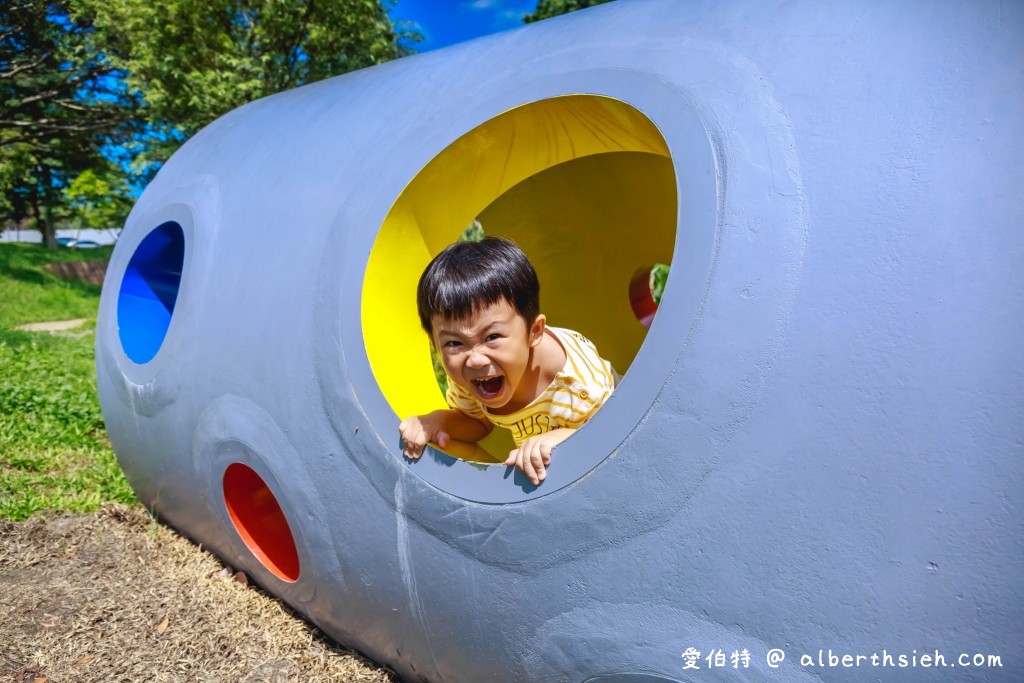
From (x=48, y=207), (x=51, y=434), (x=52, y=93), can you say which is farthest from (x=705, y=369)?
(x=48, y=207)

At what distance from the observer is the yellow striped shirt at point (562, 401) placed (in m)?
2.18

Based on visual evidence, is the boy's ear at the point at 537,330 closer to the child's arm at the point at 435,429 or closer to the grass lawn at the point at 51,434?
the child's arm at the point at 435,429

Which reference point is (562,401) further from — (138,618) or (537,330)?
(138,618)

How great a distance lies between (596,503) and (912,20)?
43.2 inches

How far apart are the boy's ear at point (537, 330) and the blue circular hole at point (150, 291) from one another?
1859mm

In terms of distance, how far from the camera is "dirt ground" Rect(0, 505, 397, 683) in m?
2.45

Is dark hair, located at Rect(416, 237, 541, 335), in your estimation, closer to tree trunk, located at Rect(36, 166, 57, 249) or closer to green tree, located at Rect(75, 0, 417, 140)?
green tree, located at Rect(75, 0, 417, 140)

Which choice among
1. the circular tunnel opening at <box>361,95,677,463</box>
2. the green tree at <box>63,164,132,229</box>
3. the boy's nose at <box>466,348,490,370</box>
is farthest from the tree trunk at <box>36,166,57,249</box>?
the boy's nose at <box>466,348,490,370</box>

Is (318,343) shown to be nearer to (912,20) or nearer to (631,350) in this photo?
(912,20)

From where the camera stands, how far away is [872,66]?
57.6 inches

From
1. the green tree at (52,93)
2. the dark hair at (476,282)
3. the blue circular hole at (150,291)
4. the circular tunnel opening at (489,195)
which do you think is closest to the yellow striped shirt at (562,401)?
the circular tunnel opening at (489,195)

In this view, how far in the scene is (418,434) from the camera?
1.91 metres

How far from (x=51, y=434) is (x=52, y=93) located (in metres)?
15.1

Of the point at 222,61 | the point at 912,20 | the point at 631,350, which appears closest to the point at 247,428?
the point at 912,20
